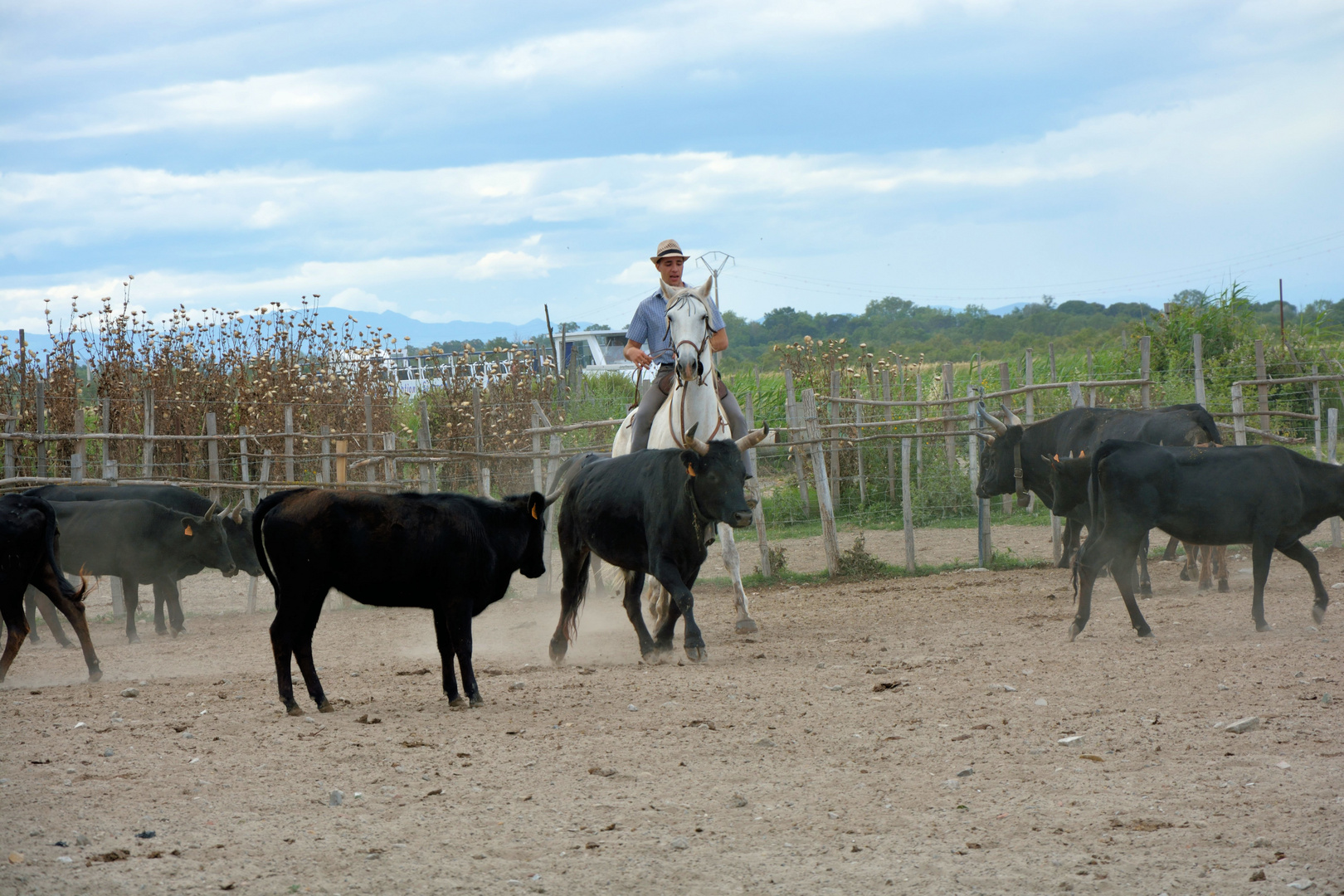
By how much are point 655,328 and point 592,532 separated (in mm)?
2629

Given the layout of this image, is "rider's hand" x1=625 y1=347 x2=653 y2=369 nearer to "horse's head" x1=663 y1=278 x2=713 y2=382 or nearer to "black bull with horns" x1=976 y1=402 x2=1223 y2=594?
"horse's head" x1=663 y1=278 x2=713 y2=382

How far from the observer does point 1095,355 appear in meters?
26.4

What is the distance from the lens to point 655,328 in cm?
1047

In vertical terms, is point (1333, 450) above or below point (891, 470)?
above

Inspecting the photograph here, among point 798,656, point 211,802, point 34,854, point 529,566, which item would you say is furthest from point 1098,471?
point 34,854

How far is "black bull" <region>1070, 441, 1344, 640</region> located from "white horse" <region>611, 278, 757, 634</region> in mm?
2875

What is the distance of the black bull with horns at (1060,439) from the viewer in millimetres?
10875

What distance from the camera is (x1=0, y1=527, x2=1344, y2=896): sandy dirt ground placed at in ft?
13.2

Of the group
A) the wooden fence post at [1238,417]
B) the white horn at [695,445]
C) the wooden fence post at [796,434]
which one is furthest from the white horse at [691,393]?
the wooden fence post at [1238,417]

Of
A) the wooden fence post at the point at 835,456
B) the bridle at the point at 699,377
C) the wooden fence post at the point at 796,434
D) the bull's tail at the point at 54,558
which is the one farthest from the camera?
the wooden fence post at the point at 835,456

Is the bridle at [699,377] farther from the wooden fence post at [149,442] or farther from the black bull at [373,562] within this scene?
the wooden fence post at [149,442]

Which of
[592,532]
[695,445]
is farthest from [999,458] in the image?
[592,532]

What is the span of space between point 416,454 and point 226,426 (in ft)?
22.8

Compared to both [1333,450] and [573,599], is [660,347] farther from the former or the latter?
[1333,450]
